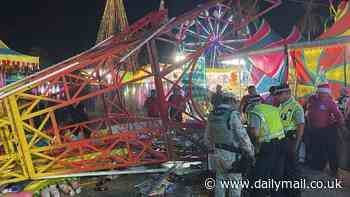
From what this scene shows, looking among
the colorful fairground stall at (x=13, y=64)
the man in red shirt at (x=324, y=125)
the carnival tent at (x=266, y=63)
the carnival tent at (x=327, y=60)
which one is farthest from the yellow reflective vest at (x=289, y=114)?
the colorful fairground stall at (x=13, y=64)

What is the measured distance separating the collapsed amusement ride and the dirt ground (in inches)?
13.4

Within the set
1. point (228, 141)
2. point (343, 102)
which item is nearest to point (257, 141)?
point (228, 141)

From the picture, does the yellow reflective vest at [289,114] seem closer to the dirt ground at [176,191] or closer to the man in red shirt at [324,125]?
the dirt ground at [176,191]

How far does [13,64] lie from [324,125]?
374 inches

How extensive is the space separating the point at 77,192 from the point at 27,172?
951 mm

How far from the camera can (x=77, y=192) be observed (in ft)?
19.0

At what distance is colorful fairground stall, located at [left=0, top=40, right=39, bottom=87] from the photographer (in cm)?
1005

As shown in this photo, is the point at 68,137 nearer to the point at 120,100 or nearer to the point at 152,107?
the point at 120,100

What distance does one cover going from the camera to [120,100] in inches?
324

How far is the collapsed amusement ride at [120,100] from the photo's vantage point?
553 cm

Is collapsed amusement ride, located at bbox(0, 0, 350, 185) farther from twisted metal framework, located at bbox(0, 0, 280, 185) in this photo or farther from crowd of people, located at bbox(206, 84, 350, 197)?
crowd of people, located at bbox(206, 84, 350, 197)

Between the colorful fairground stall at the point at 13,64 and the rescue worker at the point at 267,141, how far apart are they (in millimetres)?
8628

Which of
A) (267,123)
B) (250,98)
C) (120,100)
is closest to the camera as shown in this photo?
(267,123)

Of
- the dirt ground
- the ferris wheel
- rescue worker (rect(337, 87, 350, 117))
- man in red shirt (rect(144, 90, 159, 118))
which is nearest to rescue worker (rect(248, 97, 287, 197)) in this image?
the dirt ground
